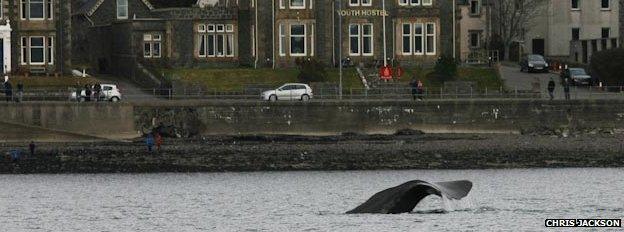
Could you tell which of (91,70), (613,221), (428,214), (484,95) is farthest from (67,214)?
(91,70)

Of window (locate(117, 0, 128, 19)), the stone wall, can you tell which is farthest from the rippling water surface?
window (locate(117, 0, 128, 19))

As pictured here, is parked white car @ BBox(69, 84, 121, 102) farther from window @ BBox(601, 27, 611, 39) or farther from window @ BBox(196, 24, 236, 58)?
window @ BBox(601, 27, 611, 39)

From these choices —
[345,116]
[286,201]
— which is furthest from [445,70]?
[286,201]

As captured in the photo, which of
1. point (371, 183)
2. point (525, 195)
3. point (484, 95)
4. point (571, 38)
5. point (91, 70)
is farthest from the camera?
point (571, 38)

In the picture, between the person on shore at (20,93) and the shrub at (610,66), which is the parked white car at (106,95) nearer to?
the person on shore at (20,93)

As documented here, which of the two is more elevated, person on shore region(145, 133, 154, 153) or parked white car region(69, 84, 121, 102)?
parked white car region(69, 84, 121, 102)

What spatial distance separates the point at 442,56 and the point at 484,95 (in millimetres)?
6879

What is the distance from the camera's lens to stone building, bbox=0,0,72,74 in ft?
419

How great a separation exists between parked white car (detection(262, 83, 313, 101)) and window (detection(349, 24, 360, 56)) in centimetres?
1288

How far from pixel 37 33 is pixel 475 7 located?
44422mm

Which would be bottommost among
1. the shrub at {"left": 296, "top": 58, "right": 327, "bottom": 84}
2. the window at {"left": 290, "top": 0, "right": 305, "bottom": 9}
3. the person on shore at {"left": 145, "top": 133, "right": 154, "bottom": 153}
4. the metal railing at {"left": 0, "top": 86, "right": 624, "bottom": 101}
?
the person on shore at {"left": 145, "top": 133, "right": 154, "bottom": 153}

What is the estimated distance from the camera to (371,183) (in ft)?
314

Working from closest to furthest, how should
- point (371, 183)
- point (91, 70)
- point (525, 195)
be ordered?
point (525, 195) → point (371, 183) → point (91, 70)

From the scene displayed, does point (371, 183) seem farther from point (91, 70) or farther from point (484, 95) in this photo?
point (91, 70)
